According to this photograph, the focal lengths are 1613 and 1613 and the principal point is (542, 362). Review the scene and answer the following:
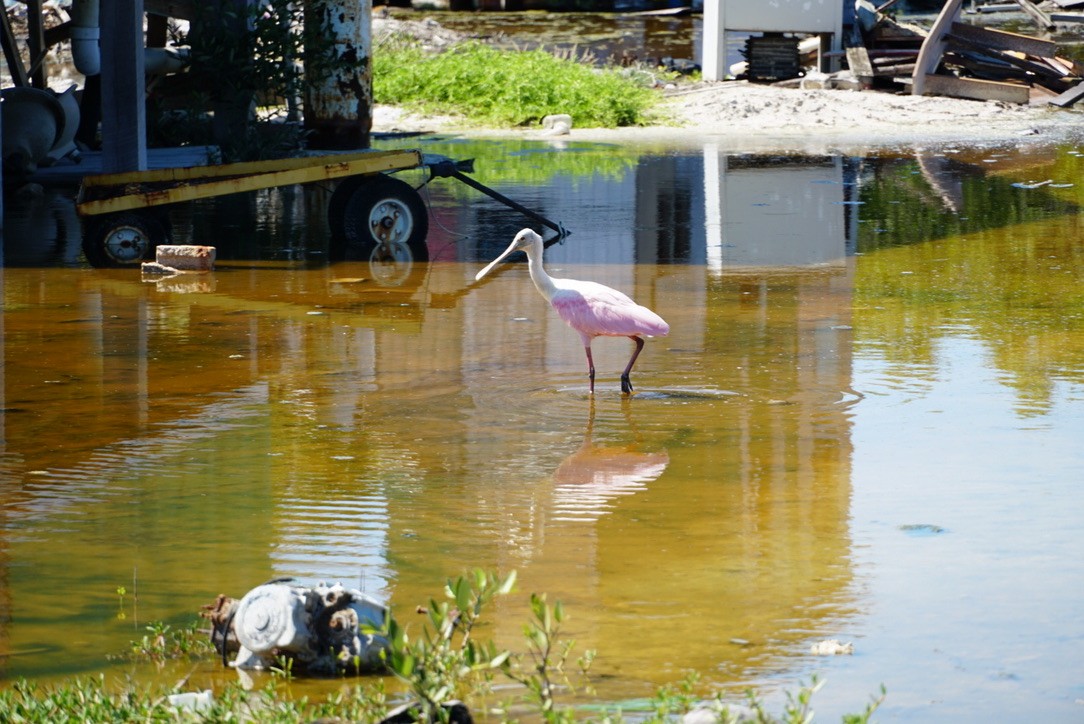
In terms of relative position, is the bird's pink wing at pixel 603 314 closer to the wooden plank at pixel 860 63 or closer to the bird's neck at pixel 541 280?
the bird's neck at pixel 541 280

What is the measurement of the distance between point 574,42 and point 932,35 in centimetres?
1427

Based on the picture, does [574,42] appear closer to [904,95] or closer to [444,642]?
[904,95]

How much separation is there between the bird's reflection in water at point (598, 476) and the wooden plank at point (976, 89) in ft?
56.2

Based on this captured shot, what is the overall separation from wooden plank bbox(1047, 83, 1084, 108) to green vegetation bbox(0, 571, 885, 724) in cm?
2022

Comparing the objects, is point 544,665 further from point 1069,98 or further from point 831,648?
point 1069,98

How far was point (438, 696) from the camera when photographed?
3.55m

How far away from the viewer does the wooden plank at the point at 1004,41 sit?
23.2 metres

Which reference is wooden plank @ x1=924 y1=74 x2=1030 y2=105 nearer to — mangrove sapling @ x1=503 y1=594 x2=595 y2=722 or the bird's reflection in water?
the bird's reflection in water

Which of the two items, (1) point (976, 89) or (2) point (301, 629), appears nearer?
(2) point (301, 629)

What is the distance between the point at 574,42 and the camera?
36188 mm

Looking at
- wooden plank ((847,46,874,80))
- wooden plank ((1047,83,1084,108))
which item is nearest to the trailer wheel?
wooden plank ((847,46,874,80))

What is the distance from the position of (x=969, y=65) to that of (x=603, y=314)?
17328 mm

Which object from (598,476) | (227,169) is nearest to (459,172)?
(227,169)

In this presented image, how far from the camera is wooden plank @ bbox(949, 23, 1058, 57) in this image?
76.0ft
